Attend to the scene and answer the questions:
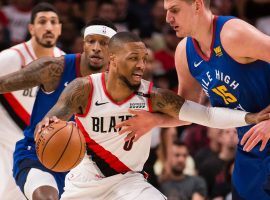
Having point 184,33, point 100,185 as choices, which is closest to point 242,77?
point 184,33

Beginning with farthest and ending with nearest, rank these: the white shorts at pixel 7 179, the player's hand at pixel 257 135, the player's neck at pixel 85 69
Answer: the white shorts at pixel 7 179
the player's neck at pixel 85 69
the player's hand at pixel 257 135

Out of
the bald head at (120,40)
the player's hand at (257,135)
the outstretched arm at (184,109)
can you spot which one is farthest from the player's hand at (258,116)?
the bald head at (120,40)

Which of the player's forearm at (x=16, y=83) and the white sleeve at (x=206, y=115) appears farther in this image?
the player's forearm at (x=16, y=83)

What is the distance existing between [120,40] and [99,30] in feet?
2.82

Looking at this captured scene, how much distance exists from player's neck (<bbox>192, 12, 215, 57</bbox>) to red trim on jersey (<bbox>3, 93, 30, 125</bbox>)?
2.50 m

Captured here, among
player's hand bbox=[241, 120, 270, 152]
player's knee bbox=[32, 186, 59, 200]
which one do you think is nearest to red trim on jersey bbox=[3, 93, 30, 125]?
player's knee bbox=[32, 186, 59, 200]

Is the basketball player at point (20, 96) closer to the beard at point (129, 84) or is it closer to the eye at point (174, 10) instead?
the beard at point (129, 84)

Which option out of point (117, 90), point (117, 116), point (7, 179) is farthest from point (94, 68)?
point (7, 179)

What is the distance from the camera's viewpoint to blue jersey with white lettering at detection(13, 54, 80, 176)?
637 centimetres

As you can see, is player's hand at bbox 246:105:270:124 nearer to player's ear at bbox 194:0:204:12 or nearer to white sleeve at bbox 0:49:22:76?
player's ear at bbox 194:0:204:12

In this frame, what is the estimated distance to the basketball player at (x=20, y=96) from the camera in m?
7.30

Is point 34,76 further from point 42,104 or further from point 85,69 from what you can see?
point 85,69

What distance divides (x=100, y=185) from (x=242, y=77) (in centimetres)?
142

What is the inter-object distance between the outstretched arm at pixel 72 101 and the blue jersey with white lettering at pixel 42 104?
736 millimetres
